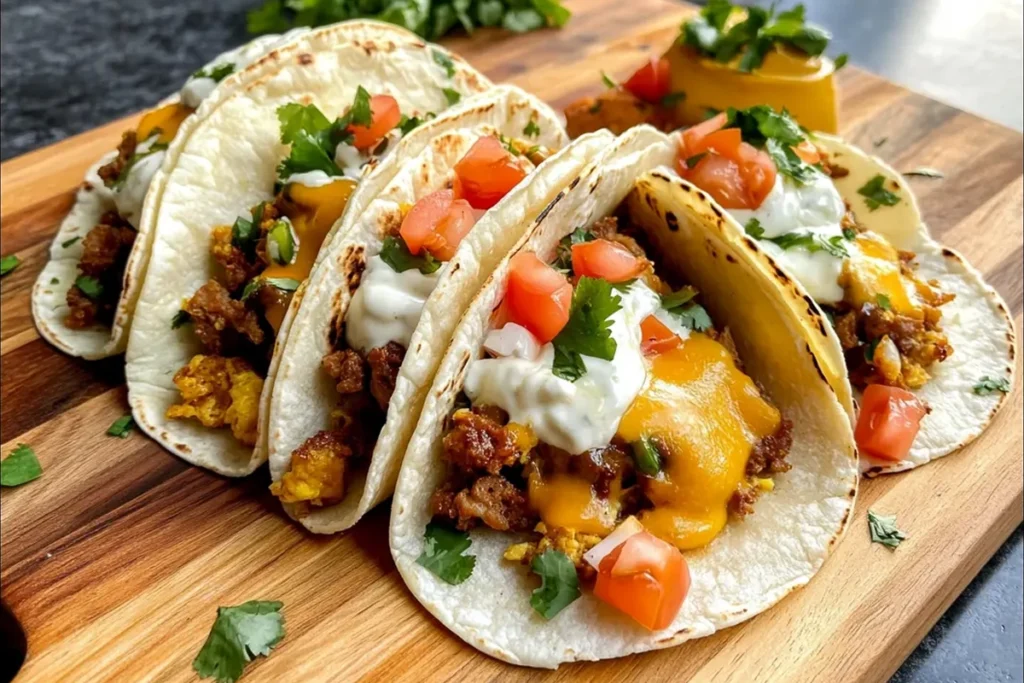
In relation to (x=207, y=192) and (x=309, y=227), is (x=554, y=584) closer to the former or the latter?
(x=309, y=227)

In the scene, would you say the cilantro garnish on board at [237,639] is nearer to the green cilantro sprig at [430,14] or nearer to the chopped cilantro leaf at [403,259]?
the chopped cilantro leaf at [403,259]

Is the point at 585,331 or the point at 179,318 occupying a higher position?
the point at 585,331

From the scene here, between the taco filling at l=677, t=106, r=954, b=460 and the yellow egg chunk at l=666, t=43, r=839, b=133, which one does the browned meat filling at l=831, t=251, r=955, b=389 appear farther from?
the yellow egg chunk at l=666, t=43, r=839, b=133

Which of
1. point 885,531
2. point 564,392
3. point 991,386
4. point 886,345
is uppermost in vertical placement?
point 564,392

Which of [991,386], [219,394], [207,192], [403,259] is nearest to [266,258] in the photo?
[207,192]

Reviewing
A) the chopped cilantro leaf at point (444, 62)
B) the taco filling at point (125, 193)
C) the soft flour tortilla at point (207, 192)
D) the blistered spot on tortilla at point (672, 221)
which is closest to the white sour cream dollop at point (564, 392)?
the blistered spot on tortilla at point (672, 221)
